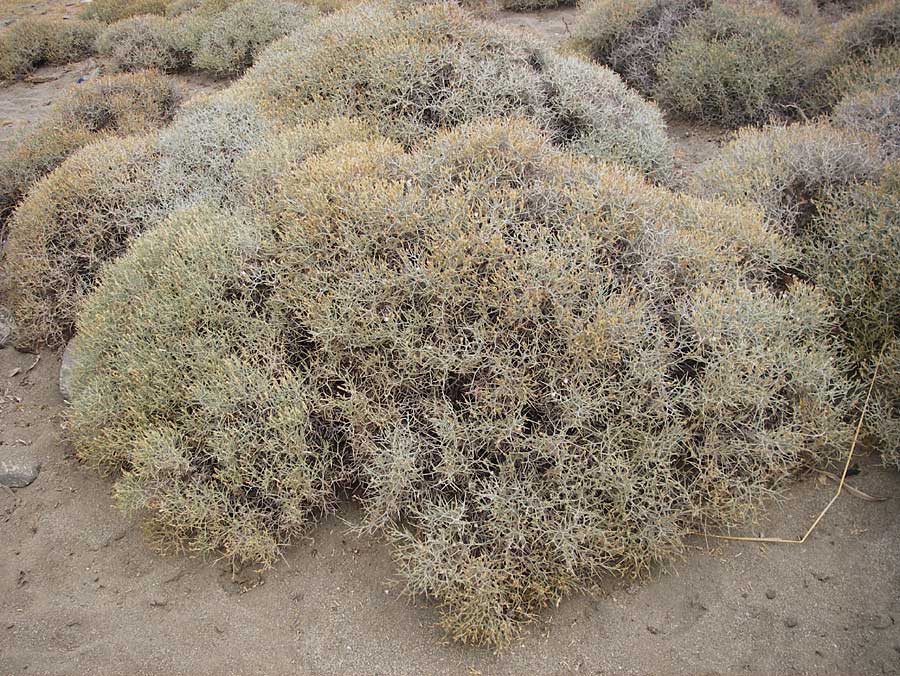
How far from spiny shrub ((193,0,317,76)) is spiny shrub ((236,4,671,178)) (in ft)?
9.00

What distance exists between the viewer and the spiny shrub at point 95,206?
15.7ft

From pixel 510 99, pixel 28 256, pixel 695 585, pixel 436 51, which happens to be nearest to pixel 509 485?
pixel 695 585

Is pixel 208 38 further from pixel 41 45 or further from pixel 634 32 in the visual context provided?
pixel 634 32

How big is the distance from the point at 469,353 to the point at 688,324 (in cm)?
110

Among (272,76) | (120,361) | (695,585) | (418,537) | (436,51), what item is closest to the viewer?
(695,585)

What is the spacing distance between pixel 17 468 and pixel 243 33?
6693 mm

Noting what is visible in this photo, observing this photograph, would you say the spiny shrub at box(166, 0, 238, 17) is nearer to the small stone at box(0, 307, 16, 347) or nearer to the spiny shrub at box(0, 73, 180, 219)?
the spiny shrub at box(0, 73, 180, 219)

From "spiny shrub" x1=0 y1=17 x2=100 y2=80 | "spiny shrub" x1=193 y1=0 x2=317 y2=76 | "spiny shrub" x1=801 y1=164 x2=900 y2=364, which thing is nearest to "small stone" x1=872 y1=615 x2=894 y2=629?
"spiny shrub" x1=801 y1=164 x2=900 y2=364

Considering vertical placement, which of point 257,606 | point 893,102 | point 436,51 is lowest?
point 257,606

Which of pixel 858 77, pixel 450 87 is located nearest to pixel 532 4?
pixel 858 77

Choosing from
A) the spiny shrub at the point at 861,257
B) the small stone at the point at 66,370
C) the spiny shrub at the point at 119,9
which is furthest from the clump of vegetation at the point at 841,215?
the spiny shrub at the point at 119,9

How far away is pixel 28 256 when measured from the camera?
488 centimetres

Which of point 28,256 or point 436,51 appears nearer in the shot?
point 28,256

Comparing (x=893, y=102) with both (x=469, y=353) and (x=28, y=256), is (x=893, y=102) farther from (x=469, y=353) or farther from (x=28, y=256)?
(x=28, y=256)
